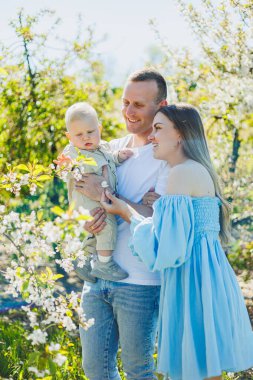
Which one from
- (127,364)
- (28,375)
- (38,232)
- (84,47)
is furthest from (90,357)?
(84,47)

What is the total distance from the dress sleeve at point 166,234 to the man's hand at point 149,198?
102 millimetres

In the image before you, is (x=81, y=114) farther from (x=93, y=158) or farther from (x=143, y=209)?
(x=143, y=209)

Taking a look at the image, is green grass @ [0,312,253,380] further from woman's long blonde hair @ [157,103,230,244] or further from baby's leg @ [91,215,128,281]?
woman's long blonde hair @ [157,103,230,244]

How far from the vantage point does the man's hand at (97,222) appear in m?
2.72

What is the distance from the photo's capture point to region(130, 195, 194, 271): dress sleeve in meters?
2.48

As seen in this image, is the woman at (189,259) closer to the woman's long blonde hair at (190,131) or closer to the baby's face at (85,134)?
the woman's long blonde hair at (190,131)

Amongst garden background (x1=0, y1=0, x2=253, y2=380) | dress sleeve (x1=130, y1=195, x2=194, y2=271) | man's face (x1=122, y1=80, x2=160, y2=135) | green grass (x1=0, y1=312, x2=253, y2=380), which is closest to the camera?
dress sleeve (x1=130, y1=195, x2=194, y2=271)

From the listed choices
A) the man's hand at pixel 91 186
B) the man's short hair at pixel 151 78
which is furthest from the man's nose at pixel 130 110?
the man's hand at pixel 91 186

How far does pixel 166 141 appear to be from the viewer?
8.52 ft

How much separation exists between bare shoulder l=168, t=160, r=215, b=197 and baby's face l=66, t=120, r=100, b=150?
21.3 inches

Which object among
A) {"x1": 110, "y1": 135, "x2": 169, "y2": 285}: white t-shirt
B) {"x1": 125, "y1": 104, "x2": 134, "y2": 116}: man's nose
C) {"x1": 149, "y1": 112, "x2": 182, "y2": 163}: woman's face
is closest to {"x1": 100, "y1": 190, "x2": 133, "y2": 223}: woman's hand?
{"x1": 110, "y1": 135, "x2": 169, "y2": 285}: white t-shirt

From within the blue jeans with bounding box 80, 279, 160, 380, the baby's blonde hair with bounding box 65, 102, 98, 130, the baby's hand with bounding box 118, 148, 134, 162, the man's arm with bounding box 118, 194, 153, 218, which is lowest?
the blue jeans with bounding box 80, 279, 160, 380

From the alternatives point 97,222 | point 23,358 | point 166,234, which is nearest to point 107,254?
point 97,222

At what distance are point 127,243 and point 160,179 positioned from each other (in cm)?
34
